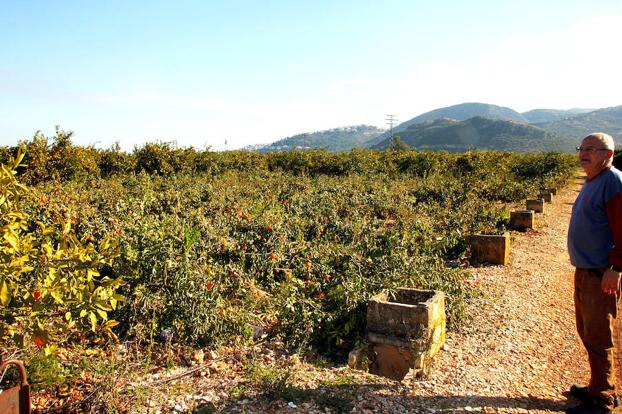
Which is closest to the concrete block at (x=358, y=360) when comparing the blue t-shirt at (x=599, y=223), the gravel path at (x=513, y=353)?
the gravel path at (x=513, y=353)

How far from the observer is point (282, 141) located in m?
185

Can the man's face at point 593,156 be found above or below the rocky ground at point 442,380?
above

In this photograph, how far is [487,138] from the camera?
112125 millimetres

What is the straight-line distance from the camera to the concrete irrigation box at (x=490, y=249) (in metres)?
7.01

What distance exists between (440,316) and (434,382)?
0.67 metres

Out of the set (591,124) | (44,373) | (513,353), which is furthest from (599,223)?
(591,124)

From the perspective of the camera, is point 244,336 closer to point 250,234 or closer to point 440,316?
point 440,316

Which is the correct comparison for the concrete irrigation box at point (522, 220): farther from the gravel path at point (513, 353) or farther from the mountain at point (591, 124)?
the mountain at point (591, 124)

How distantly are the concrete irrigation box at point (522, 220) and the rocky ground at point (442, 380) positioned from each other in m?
4.94

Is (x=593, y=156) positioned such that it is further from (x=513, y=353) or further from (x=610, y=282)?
(x=513, y=353)

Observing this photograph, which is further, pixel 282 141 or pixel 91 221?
pixel 282 141

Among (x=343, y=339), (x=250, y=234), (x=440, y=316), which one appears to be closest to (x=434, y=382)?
(x=440, y=316)

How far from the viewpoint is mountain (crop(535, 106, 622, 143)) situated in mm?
138500

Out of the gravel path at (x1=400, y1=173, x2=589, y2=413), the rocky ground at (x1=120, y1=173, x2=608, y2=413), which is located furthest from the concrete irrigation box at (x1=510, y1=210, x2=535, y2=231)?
the rocky ground at (x1=120, y1=173, x2=608, y2=413)
